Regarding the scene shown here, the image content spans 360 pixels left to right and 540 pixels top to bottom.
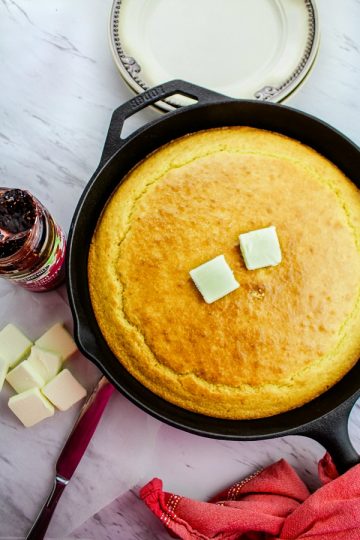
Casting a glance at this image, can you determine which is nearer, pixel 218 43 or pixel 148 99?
pixel 148 99

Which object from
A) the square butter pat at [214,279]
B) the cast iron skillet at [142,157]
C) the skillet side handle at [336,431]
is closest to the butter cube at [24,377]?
the cast iron skillet at [142,157]

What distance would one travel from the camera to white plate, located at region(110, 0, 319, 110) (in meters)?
1.41

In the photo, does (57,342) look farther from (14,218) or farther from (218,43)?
(218,43)

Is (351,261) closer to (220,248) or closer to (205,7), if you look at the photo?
(220,248)

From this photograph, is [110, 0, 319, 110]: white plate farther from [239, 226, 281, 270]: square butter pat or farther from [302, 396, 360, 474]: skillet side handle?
[302, 396, 360, 474]: skillet side handle

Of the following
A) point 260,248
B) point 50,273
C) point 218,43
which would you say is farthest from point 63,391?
point 218,43

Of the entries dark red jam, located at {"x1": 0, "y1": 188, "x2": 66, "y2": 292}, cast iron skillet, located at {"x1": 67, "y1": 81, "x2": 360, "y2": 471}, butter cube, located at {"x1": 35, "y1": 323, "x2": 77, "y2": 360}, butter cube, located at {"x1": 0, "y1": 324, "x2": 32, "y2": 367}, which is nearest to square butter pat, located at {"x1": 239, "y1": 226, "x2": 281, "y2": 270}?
cast iron skillet, located at {"x1": 67, "y1": 81, "x2": 360, "y2": 471}

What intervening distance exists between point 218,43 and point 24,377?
103cm

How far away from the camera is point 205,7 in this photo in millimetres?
1483

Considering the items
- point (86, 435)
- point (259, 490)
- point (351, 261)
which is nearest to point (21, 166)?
point (86, 435)

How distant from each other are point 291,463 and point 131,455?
419 millimetres

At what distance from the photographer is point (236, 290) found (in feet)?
3.65

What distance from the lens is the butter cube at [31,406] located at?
1.37m

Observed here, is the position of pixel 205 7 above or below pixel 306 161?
above
